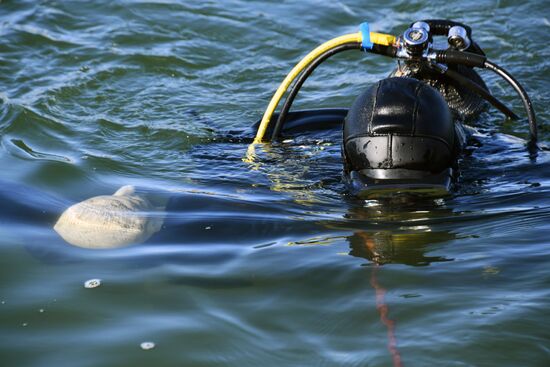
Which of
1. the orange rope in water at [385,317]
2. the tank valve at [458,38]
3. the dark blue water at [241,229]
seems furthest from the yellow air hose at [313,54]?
the orange rope in water at [385,317]

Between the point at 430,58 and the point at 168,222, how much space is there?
5.42ft

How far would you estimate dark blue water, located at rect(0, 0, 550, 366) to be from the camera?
9.41 ft

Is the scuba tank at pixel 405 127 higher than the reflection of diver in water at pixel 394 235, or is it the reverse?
the scuba tank at pixel 405 127

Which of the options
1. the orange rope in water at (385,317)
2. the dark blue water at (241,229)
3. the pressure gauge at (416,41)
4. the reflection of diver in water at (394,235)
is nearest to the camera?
the orange rope in water at (385,317)

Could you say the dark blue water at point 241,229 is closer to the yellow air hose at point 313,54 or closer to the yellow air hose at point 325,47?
the yellow air hose at point 313,54

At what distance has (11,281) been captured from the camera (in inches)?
133

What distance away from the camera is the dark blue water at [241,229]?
2.87 meters

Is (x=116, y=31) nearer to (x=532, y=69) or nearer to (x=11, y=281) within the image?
(x=532, y=69)

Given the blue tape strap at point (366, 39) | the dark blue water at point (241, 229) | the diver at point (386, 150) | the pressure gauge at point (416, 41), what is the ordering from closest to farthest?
the dark blue water at point (241, 229) → the diver at point (386, 150) → the pressure gauge at point (416, 41) → the blue tape strap at point (366, 39)

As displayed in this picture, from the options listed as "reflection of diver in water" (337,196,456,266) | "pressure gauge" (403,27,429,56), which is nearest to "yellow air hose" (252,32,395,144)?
"pressure gauge" (403,27,429,56)

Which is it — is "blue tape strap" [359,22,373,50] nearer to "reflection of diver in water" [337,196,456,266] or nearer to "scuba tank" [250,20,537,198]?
"scuba tank" [250,20,537,198]

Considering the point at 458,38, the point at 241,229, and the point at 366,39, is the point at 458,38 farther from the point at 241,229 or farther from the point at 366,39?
the point at 241,229

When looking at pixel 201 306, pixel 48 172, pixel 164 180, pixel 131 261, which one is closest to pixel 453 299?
pixel 201 306

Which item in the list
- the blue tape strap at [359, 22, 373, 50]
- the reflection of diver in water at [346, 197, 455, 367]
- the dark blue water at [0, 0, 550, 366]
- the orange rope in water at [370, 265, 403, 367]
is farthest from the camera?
the blue tape strap at [359, 22, 373, 50]
